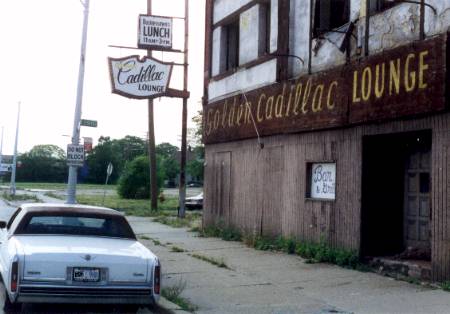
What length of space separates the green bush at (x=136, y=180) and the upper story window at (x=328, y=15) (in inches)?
1358

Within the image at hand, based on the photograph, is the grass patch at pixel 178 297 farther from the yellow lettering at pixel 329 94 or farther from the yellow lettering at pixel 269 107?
the yellow lettering at pixel 269 107

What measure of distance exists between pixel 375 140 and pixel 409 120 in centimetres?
129

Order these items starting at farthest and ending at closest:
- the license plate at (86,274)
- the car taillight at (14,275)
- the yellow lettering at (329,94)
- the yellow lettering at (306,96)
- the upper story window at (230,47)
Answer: the upper story window at (230,47)
the yellow lettering at (306,96)
the yellow lettering at (329,94)
the license plate at (86,274)
the car taillight at (14,275)

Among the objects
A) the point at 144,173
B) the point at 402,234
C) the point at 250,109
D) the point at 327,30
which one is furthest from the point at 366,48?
the point at 144,173

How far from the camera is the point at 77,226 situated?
8.77 metres

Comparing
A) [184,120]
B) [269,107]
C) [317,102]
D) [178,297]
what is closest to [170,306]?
[178,297]

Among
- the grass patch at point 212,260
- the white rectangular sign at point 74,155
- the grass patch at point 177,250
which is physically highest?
the white rectangular sign at point 74,155

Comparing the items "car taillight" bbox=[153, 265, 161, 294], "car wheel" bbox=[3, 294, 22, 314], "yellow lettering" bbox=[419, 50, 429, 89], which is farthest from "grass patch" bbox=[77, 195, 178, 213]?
"car taillight" bbox=[153, 265, 161, 294]

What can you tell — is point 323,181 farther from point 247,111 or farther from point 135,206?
point 135,206

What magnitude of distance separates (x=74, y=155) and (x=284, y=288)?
1098cm

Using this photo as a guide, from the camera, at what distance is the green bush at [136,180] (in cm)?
4744

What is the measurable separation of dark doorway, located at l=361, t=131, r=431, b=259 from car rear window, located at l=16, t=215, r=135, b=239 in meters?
4.97

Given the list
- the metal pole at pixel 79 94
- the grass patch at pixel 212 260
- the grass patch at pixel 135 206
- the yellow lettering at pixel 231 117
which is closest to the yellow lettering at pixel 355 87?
the grass patch at pixel 212 260

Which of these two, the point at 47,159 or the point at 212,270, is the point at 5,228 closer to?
the point at 212,270
